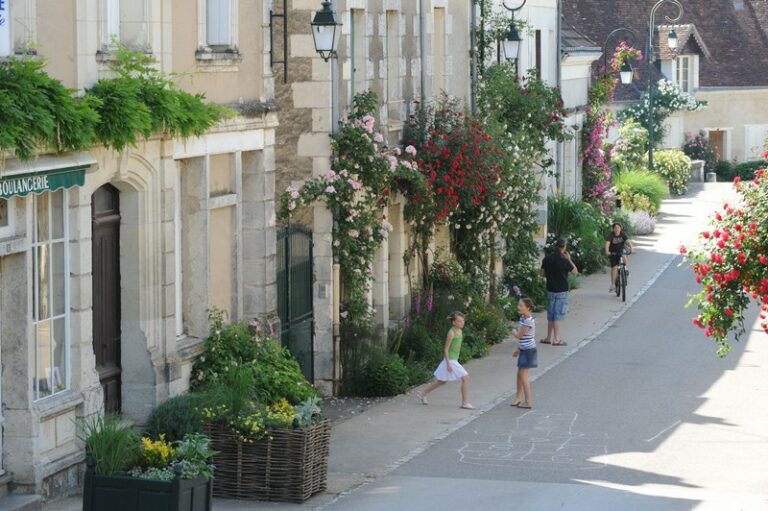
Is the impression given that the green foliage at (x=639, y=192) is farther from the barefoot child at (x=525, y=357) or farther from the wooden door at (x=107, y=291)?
the wooden door at (x=107, y=291)

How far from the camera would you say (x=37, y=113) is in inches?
492

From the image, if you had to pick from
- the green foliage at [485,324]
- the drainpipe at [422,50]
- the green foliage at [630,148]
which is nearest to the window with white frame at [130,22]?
the drainpipe at [422,50]

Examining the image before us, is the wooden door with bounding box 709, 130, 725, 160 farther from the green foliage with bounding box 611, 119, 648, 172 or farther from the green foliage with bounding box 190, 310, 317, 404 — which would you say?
the green foliage with bounding box 190, 310, 317, 404

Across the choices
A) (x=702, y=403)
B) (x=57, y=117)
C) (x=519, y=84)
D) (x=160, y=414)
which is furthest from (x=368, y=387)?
(x=519, y=84)

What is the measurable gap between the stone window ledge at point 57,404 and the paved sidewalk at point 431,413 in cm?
75

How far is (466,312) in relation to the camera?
2514 centimetres

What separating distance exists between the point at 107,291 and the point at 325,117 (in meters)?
6.00

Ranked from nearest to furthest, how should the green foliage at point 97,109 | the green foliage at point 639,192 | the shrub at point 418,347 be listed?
the green foliage at point 97,109, the shrub at point 418,347, the green foliage at point 639,192

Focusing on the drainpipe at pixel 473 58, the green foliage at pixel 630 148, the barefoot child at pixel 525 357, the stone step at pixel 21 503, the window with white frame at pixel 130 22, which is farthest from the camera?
the green foliage at pixel 630 148

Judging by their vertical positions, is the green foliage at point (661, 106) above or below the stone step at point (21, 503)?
above

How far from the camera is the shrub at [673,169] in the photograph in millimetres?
51312

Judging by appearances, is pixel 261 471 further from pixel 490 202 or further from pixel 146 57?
pixel 490 202

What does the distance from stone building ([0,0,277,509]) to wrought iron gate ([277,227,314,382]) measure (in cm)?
173

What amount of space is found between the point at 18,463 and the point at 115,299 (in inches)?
94.1
